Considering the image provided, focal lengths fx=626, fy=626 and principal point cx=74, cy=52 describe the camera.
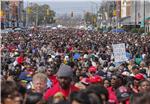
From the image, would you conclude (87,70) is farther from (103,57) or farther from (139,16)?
(139,16)

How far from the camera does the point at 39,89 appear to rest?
7887 millimetres

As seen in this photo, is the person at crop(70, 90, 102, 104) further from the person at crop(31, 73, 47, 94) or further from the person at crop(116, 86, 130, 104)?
the person at crop(116, 86, 130, 104)

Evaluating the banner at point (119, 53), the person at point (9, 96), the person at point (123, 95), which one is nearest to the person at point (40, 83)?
the person at point (123, 95)

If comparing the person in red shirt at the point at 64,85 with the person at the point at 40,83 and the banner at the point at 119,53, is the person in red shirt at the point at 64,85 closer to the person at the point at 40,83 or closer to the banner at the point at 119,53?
the person at the point at 40,83

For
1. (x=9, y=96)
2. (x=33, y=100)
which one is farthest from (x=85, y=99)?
(x=33, y=100)

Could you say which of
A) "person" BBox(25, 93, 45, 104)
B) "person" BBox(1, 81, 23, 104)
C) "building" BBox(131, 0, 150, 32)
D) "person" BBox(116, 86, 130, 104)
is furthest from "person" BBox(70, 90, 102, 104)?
"building" BBox(131, 0, 150, 32)

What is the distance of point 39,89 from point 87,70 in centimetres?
696

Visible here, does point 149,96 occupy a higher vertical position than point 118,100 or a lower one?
higher

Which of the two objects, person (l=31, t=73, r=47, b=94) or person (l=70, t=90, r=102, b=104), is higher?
person (l=70, t=90, r=102, b=104)

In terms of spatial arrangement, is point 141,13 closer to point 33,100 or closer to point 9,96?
point 33,100

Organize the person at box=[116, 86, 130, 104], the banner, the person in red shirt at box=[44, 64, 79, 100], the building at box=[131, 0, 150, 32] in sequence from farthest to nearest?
the building at box=[131, 0, 150, 32], the banner, the person at box=[116, 86, 130, 104], the person in red shirt at box=[44, 64, 79, 100]

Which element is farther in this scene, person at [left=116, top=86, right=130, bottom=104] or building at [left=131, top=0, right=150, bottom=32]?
building at [left=131, top=0, right=150, bottom=32]

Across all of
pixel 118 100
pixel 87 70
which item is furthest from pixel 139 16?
pixel 118 100

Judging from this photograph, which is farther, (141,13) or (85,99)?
→ (141,13)
